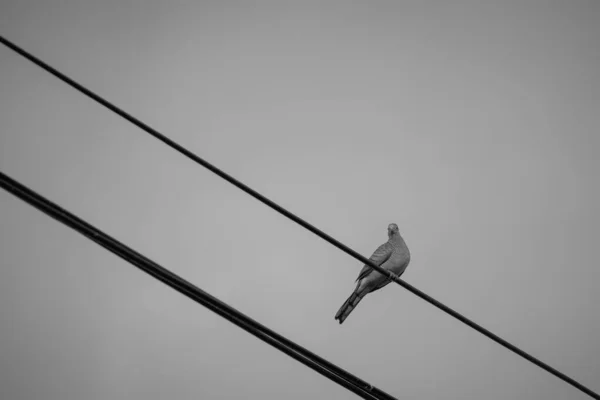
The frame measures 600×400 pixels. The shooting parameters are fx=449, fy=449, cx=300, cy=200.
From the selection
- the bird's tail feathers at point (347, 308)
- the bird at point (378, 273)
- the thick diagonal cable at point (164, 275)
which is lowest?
the thick diagonal cable at point (164, 275)

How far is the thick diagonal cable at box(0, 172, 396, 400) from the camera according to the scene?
183 cm

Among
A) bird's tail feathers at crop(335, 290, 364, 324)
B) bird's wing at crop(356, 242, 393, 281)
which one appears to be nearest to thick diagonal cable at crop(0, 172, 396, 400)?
bird's tail feathers at crop(335, 290, 364, 324)

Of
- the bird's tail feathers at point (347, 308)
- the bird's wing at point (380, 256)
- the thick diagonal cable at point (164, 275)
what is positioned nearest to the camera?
the thick diagonal cable at point (164, 275)

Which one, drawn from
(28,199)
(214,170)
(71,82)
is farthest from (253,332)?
(71,82)

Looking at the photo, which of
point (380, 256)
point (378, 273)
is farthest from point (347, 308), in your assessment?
point (380, 256)

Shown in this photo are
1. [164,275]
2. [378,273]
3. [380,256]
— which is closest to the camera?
[164,275]

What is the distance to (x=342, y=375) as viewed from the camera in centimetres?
238

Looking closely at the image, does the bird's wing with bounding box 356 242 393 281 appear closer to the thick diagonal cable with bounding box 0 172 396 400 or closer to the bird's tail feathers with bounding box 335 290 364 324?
the bird's tail feathers with bounding box 335 290 364 324

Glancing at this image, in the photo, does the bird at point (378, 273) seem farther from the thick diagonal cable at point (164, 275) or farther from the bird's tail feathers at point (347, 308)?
the thick diagonal cable at point (164, 275)

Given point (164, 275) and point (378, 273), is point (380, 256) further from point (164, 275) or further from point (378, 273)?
point (164, 275)

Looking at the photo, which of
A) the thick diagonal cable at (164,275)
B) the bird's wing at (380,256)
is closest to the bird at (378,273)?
the bird's wing at (380,256)

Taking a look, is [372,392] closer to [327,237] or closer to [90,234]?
[327,237]

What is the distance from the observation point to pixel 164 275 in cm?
198

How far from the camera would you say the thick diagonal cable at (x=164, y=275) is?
5.99 feet
